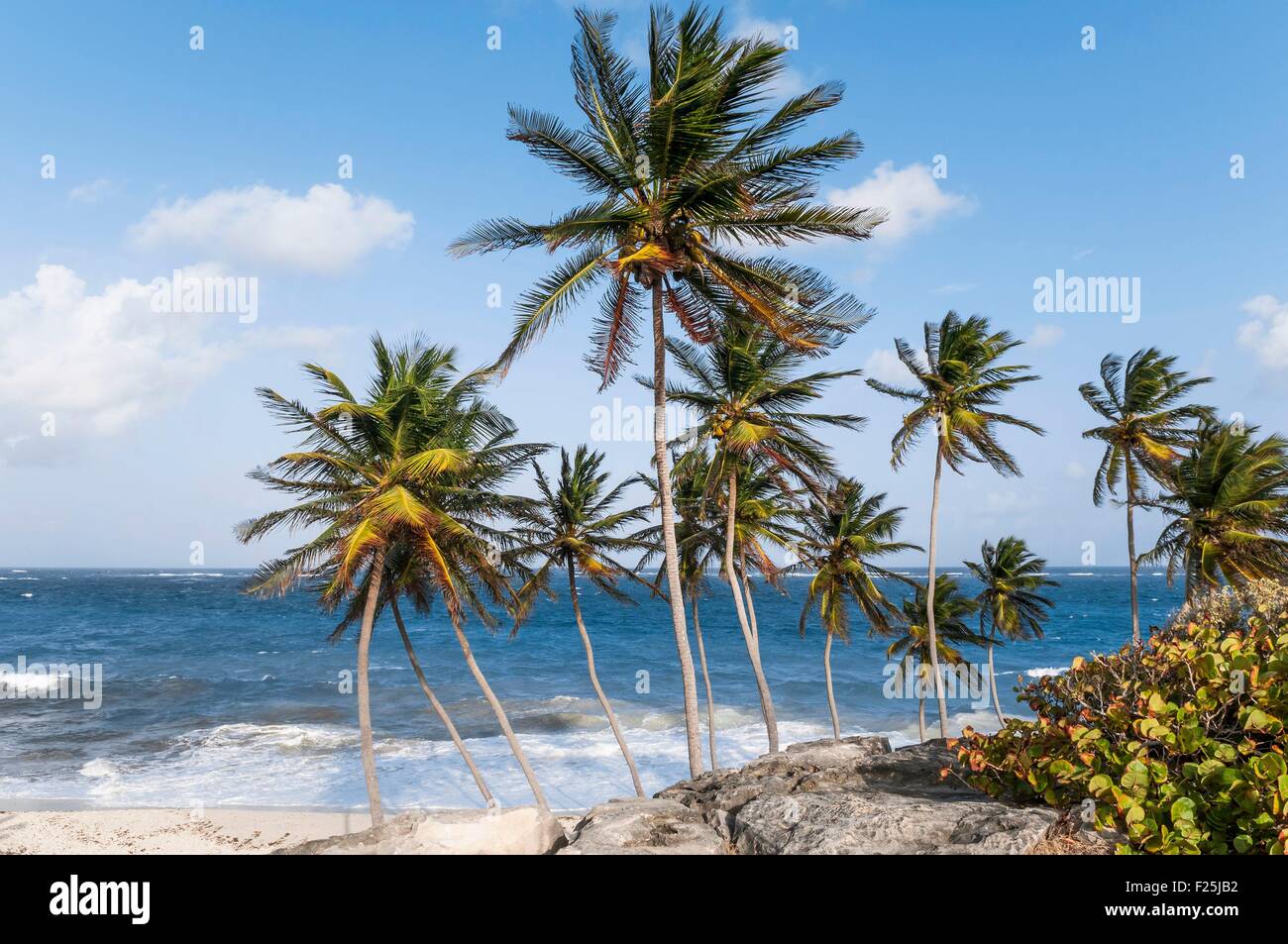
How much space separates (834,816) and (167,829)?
64.1 feet

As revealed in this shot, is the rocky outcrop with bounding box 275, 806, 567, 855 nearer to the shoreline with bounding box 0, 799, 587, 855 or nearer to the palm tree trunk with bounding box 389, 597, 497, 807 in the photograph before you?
the palm tree trunk with bounding box 389, 597, 497, 807

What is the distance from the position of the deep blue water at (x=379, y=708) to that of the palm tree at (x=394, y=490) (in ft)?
33.5

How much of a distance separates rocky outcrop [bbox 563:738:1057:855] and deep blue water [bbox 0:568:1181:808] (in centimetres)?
302

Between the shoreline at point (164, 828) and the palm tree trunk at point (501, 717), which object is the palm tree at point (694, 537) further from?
the shoreline at point (164, 828)

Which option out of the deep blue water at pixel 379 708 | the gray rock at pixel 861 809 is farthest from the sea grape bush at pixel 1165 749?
the deep blue water at pixel 379 708

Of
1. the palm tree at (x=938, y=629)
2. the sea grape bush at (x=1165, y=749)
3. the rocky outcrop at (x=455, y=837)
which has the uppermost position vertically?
the sea grape bush at (x=1165, y=749)

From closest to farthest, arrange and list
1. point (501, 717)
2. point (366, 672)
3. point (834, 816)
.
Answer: point (834, 816) < point (366, 672) < point (501, 717)

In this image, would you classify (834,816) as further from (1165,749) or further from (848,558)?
(848,558)

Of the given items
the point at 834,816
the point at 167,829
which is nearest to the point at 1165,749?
the point at 834,816

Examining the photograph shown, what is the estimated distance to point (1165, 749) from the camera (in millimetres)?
5191

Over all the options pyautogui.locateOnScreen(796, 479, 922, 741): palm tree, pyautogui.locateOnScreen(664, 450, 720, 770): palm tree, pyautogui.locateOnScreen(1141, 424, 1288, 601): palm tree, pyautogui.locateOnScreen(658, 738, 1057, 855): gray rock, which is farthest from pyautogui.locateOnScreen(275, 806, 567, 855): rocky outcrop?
pyautogui.locateOnScreen(1141, 424, 1288, 601): palm tree

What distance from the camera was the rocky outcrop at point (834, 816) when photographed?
5086 millimetres

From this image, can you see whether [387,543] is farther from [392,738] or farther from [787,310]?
[392,738]
